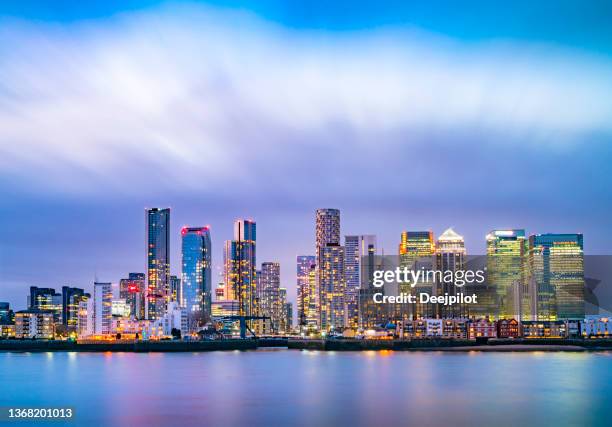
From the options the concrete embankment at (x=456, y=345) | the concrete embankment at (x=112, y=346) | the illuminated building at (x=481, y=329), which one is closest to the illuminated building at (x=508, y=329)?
the illuminated building at (x=481, y=329)

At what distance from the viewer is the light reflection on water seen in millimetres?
53062

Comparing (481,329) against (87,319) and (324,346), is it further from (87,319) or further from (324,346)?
(87,319)

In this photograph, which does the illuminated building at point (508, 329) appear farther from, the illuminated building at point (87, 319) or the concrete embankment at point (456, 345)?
the illuminated building at point (87, 319)

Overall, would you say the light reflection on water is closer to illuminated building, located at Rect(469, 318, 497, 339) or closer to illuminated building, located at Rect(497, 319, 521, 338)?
illuminated building, located at Rect(469, 318, 497, 339)

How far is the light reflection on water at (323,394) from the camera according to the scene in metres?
53.1

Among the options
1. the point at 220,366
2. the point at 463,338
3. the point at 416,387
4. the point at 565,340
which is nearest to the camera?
the point at 416,387

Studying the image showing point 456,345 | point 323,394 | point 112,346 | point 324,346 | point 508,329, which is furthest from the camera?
point 508,329

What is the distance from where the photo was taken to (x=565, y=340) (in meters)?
179

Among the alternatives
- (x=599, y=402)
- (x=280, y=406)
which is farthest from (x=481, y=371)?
(x=280, y=406)

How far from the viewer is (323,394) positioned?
66812mm

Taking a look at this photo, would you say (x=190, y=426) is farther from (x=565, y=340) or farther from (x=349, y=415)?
(x=565, y=340)

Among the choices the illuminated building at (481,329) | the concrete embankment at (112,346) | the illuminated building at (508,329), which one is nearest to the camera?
the concrete embankment at (112,346)

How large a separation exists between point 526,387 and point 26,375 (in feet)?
175

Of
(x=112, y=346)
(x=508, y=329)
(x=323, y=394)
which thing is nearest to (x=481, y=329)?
(x=508, y=329)
